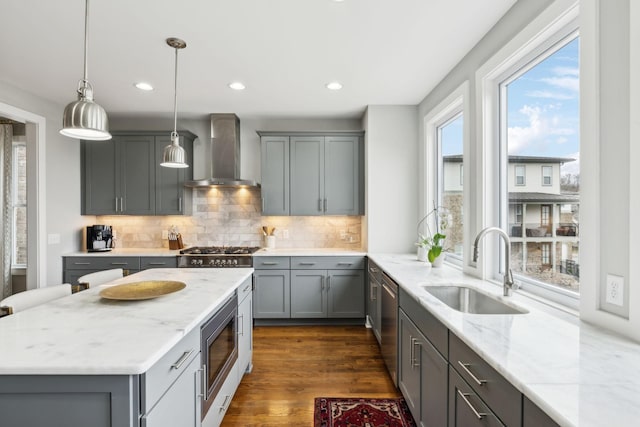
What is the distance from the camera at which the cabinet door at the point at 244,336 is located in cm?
245

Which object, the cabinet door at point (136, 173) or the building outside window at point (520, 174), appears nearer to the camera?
the building outside window at point (520, 174)

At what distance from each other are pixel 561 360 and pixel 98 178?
4923 millimetres

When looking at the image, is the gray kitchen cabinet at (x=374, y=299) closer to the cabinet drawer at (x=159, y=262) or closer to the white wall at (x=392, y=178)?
the white wall at (x=392, y=178)

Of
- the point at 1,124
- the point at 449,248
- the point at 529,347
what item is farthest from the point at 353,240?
the point at 1,124

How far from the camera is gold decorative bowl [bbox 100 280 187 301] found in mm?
1706

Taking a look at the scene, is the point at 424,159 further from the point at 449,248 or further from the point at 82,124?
the point at 82,124

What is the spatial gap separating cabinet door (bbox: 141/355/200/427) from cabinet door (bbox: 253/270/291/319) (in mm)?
2347

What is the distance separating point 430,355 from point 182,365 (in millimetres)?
1229

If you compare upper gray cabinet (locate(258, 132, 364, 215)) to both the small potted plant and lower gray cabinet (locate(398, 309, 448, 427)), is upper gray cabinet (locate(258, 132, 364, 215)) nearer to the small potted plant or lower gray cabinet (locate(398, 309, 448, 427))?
the small potted plant

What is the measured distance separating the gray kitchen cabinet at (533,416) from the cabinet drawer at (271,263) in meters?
3.13

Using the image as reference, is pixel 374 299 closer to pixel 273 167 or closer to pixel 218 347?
pixel 218 347

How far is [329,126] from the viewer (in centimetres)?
453

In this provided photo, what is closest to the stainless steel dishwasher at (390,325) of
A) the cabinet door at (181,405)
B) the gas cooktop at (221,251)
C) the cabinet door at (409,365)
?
the cabinet door at (409,365)

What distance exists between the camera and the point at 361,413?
2.21 m
